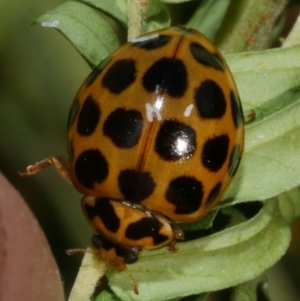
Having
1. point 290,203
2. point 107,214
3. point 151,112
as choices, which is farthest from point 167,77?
point 290,203

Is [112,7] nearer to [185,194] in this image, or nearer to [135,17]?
[135,17]

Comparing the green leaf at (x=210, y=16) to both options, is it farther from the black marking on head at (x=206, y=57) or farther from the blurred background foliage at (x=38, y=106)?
the blurred background foliage at (x=38, y=106)

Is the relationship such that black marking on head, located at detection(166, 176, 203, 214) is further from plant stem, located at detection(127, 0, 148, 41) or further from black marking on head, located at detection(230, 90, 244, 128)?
plant stem, located at detection(127, 0, 148, 41)

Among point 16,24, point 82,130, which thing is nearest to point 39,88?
point 16,24

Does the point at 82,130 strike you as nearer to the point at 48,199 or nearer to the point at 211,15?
the point at 211,15

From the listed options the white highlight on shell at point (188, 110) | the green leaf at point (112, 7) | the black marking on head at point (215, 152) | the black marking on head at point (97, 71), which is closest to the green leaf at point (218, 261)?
the black marking on head at point (215, 152)

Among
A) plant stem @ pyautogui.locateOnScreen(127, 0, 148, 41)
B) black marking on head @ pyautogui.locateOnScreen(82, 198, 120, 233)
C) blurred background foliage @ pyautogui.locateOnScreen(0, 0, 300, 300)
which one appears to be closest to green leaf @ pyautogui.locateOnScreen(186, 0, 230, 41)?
plant stem @ pyautogui.locateOnScreen(127, 0, 148, 41)

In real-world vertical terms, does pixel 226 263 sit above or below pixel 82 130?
below
